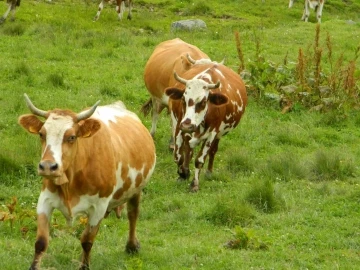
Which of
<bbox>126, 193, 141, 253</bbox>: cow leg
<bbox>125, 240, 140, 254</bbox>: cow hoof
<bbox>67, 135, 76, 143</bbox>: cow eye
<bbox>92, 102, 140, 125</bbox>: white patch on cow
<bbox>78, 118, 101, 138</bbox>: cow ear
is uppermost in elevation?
<bbox>78, 118, 101, 138</bbox>: cow ear

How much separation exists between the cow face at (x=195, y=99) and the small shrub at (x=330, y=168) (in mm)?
1725

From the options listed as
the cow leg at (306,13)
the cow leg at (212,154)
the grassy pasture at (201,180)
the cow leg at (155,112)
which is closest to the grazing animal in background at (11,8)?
the grassy pasture at (201,180)

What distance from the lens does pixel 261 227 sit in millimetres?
9359

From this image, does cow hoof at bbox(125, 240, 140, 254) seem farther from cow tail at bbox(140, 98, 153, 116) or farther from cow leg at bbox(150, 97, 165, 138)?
cow tail at bbox(140, 98, 153, 116)

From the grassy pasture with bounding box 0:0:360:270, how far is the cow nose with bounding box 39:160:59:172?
132cm

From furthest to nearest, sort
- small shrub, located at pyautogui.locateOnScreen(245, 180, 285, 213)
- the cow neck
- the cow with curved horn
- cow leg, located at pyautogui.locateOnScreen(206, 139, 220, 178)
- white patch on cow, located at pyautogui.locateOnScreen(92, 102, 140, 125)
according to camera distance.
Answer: the cow with curved horn → cow leg, located at pyautogui.locateOnScreen(206, 139, 220, 178) → small shrub, located at pyautogui.locateOnScreen(245, 180, 285, 213) → white patch on cow, located at pyautogui.locateOnScreen(92, 102, 140, 125) → the cow neck

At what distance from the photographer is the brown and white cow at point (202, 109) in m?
10.8

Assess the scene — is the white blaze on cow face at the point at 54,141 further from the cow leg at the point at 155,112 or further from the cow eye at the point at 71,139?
the cow leg at the point at 155,112

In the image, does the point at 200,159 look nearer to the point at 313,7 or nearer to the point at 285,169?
the point at 285,169

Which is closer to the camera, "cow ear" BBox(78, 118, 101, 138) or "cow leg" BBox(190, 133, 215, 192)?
"cow ear" BBox(78, 118, 101, 138)

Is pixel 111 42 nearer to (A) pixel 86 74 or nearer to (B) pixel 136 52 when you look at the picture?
(B) pixel 136 52

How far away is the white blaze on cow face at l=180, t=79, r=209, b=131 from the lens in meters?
10.7

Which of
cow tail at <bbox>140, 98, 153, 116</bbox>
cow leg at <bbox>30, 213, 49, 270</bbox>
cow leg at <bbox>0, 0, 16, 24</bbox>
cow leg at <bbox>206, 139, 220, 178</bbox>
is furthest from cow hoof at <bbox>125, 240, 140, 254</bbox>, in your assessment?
cow leg at <bbox>0, 0, 16, 24</bbox>

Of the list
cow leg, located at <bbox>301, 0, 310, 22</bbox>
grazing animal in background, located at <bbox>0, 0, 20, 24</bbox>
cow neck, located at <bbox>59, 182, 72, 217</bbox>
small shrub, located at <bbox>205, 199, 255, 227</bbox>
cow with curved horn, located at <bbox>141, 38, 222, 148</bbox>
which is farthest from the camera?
cow leg, located at <bbox>301, 0, 310, 22</bbox>
